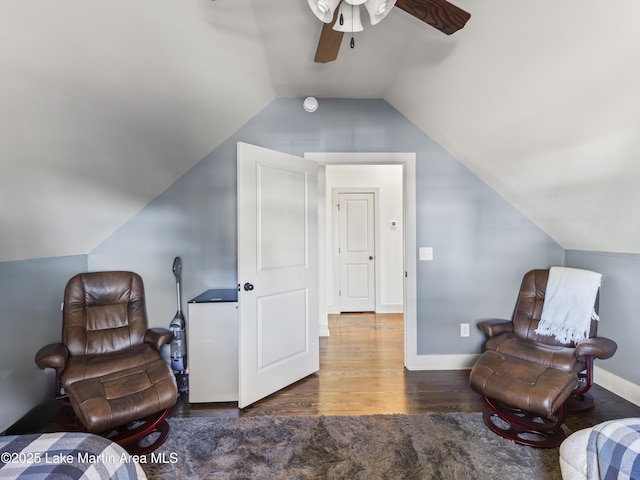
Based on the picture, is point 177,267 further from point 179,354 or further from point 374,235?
point 374,235

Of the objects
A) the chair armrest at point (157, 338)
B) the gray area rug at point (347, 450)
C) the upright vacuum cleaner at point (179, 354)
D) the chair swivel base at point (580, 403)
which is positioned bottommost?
the gray area rug at point (347, 450)

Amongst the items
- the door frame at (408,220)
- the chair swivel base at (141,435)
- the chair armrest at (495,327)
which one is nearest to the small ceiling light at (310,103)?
the door frame at (408,220)

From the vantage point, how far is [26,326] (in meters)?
2.02

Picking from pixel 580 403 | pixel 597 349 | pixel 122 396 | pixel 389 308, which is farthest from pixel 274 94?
pixel 389 308

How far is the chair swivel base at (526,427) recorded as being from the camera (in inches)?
68.9

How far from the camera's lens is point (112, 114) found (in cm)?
171

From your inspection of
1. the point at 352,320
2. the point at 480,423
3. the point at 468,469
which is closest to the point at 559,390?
the point at 480,423

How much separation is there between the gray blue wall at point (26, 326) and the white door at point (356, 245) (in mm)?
3692

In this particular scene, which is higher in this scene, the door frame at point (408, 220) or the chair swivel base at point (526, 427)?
the door frame at point (408, 220)

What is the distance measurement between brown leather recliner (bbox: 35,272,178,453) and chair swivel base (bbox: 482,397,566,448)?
213 centimetres

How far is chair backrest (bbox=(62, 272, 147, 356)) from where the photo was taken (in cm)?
219

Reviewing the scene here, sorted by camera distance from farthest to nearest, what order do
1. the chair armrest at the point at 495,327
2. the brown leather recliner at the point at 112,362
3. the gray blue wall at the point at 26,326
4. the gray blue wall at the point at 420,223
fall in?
the gray blue wall at the point at 420,223 → the chair armrest at the point at 495,327 → the gray blue wall at the point at 26,326 → the brown leather recliner at the point at 112,362

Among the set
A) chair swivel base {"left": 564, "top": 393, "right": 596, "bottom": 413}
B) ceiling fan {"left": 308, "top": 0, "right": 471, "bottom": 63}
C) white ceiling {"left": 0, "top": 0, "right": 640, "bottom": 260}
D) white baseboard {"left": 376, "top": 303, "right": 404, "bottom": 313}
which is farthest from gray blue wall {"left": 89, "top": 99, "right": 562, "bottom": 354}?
white baseboard {"left": 376, "top": 303, "right": 404, "bottom": 313}

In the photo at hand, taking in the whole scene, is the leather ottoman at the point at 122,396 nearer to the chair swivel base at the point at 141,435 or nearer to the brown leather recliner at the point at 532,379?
the chair swivel base at the point at 141,435
